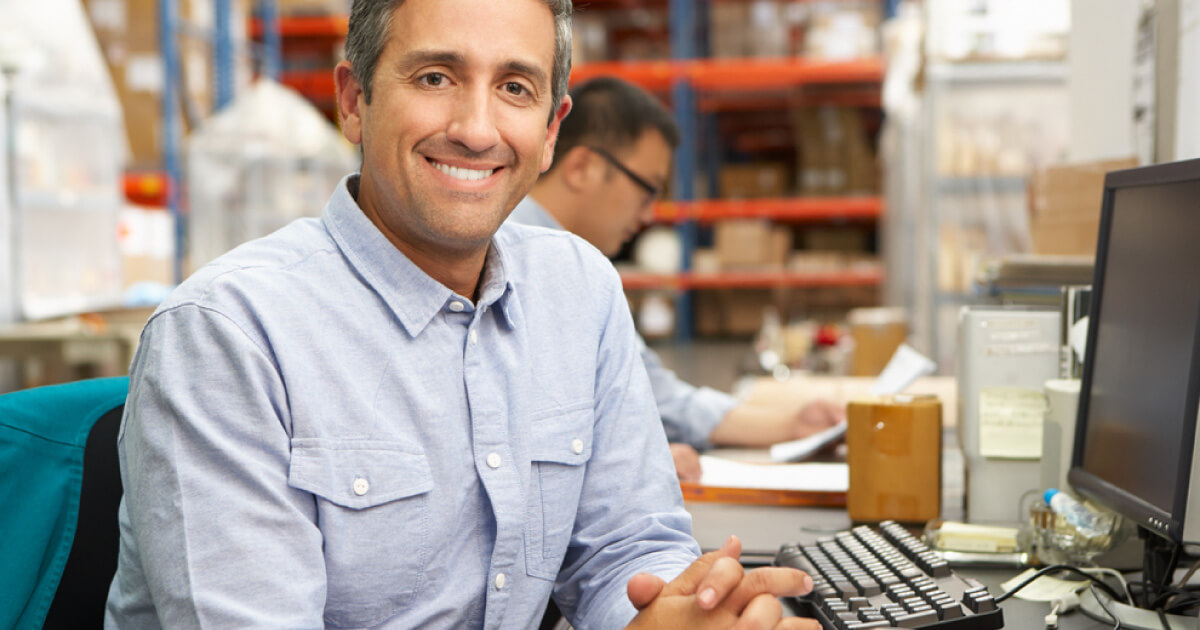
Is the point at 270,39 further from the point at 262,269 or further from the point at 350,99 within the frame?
the point at 262,269

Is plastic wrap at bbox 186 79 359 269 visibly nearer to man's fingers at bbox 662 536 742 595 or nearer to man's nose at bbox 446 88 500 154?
man's nose at bbox 446 88 500 154

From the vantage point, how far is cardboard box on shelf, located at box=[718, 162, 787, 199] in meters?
8.92

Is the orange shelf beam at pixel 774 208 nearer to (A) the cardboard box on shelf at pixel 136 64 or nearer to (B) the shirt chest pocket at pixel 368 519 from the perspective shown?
(A) the cardboard box on shelf at pixel 136 64

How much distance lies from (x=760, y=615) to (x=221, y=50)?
7.79 m

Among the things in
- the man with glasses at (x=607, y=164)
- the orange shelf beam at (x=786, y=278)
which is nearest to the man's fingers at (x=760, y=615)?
the man with glasses at (x=607, y=164)

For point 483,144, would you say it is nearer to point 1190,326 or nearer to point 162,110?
point 1190,326

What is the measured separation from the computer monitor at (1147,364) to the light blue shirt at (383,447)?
0.46m

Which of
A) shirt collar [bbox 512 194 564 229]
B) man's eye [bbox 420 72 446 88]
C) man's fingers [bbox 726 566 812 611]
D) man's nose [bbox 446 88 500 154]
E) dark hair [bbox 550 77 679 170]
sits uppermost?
dark hair [bbox 550 77 679 170]

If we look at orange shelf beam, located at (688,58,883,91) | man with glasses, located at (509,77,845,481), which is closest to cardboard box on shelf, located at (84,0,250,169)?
orange shelf beam, located at (688,58,883,91)

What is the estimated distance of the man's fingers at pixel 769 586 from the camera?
92 cm

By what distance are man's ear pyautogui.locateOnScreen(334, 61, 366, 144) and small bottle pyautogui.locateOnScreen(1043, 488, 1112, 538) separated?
2.91ft

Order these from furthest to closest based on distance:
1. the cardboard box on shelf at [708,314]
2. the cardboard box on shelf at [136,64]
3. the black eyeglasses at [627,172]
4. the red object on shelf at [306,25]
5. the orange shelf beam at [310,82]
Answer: the orange shelf beam at [310,82]
the cardboard box on shelf at [708,314]
the red object on shelf at [306,25]
the cardboard box on shelf at [136,64]
the black eyeglasses at [627,172]

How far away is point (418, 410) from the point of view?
1.03 metres

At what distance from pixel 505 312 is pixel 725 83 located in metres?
8.22
